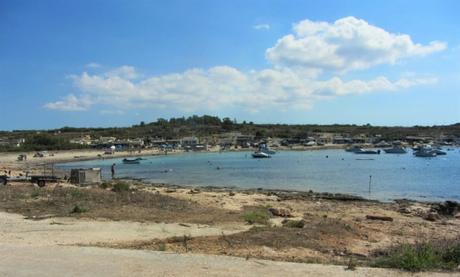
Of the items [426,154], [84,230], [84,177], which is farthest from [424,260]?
[426,154]

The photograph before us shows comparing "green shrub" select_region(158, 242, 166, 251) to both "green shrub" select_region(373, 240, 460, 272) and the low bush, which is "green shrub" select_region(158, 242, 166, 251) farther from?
the low bush

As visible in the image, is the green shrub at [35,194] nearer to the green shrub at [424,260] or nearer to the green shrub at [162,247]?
the green shrub at [162,247]

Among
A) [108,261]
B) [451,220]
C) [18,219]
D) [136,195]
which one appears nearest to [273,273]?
[108,261]

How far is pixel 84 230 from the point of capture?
17875mm

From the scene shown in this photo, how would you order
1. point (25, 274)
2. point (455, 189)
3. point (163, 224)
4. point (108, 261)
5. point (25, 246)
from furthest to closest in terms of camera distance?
point (455, 189), point (163, 224), point (25, 246), point (108, 261), point (25, 274)

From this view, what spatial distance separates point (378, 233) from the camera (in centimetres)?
2123

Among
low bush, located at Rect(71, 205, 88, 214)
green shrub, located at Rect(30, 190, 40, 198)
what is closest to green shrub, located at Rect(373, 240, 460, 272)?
low bush, located at Rect(71, 205, 88, 214)

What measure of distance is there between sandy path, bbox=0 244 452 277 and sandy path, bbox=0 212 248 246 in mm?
2691

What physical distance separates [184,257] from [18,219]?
11.1 metres

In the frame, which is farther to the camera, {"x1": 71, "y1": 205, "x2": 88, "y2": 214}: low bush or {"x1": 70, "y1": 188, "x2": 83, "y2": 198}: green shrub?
{"x1": 70, "y1": 188, "x2": 83, "y2": 198}: green shrub

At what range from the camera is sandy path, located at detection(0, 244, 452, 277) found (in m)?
10.6

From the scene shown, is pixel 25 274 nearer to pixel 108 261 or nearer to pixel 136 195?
pixel 108 261

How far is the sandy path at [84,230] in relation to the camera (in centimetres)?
1580

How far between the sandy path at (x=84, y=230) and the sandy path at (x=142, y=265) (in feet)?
8.83
